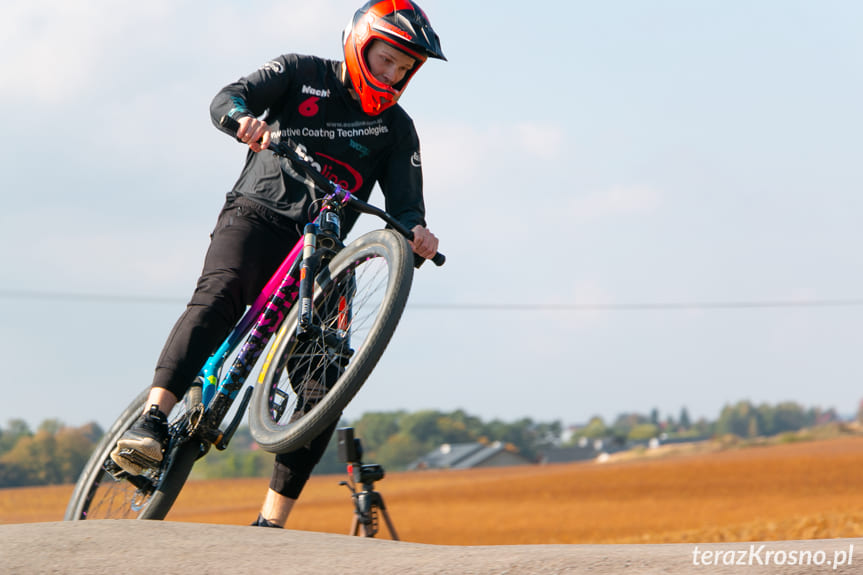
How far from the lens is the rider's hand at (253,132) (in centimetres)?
406

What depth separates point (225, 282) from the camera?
4.39 meters

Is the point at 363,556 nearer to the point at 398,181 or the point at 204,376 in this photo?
the point at 204,376

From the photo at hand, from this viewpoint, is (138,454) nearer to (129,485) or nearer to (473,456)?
(129,485)

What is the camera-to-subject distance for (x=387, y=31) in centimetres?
426

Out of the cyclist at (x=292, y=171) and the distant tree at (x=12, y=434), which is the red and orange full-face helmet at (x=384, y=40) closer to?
the cyclist at (x=292, y=171)

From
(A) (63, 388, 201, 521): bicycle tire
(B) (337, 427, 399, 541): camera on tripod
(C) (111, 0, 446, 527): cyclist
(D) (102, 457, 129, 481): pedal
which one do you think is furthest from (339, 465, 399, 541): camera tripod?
(D) (102, 457, 129, 481): pedal

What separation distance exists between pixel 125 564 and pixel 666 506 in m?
32.9

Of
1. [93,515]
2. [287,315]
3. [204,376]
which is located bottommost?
[93,515]

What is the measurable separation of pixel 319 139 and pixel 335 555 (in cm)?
218

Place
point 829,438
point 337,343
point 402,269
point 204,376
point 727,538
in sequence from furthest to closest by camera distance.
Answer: point 829,438 < point 727,538 < point 204,376 < point 337,343 < point 402,269

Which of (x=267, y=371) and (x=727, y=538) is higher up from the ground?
(x=267, y=371)

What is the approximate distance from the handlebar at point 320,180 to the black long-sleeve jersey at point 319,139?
0.58 ft

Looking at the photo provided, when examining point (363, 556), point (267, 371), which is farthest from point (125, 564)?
point (267, 371)

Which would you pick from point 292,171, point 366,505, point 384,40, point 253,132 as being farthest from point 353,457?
point 384,40
